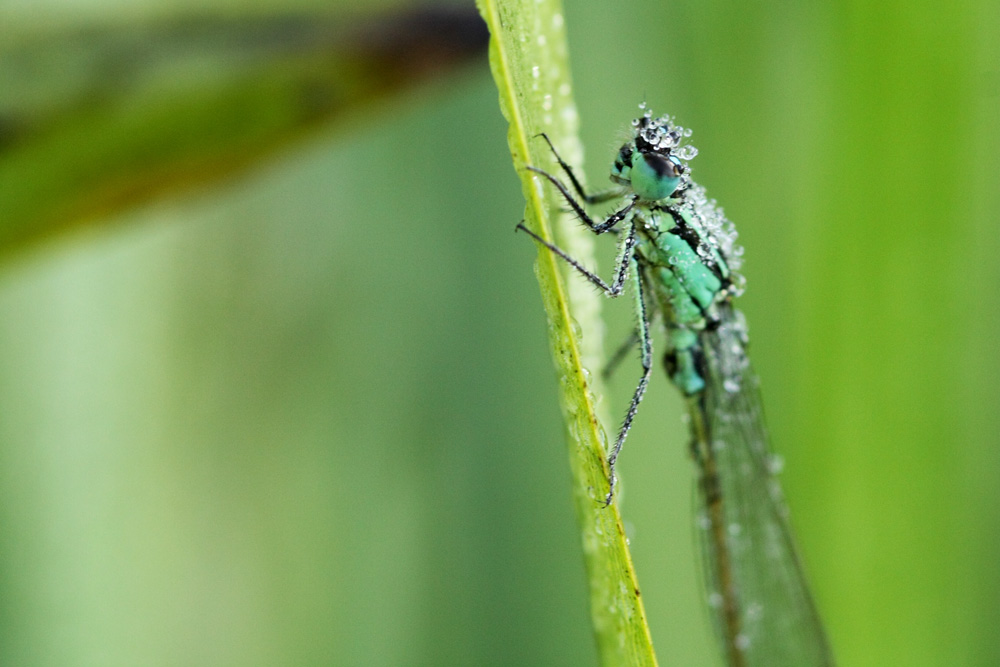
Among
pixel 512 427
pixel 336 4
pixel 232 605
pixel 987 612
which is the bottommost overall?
pixel 987 612

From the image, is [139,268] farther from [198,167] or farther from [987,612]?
[987,612]

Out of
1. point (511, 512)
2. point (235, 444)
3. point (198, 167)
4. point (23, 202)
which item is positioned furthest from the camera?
point (511, 512)

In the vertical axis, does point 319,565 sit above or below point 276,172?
below

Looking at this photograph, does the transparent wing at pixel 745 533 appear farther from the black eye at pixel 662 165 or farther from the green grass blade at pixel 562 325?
the green grass blade at pixel 562 325

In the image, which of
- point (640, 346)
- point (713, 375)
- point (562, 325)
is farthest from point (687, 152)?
point (562, 325)

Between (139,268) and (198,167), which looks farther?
(139,268)

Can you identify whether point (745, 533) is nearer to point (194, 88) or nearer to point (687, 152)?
point (687, 152)

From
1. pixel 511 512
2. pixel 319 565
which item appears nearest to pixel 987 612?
pixel 511 512

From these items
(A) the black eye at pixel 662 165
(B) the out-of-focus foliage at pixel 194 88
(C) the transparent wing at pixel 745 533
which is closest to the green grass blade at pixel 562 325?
(B) the out-of-focus foliage at pixel 194 88
